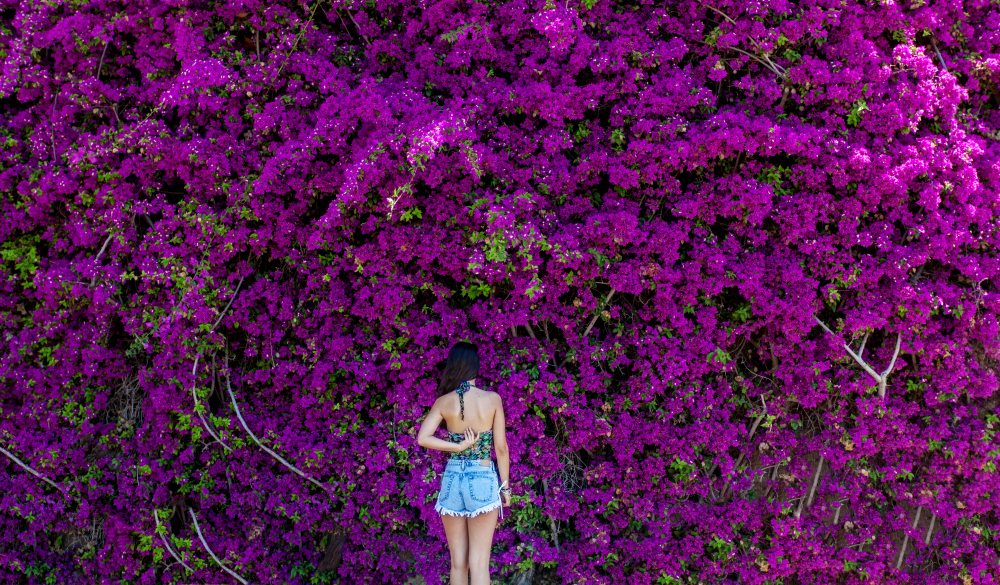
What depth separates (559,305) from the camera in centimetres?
472

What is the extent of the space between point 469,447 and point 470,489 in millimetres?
215

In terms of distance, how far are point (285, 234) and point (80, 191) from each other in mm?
1602

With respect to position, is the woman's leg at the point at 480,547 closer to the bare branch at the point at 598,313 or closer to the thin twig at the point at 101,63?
the bare branch at the point at 598,313

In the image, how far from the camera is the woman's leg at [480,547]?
3846mm

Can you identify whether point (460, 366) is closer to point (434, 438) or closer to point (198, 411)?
point (434, 438)

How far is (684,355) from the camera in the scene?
4.69 meters

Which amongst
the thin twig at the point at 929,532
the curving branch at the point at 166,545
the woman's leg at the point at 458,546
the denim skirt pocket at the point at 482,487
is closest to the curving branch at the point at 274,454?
the curving branch at the point at 166,545

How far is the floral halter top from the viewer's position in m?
3.79

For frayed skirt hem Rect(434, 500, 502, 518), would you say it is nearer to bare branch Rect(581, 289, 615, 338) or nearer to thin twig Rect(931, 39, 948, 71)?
bare branch Rect(581, 289, 615, 338)

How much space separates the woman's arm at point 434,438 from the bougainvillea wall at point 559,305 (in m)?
0.85

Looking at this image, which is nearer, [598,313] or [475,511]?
[475,511]

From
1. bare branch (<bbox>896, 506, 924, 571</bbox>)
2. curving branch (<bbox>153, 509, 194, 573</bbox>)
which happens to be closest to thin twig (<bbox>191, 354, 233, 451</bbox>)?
curving branch (<bbox>153, 509, 194, 573</bbox>)

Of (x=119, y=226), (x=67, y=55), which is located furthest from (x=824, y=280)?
(x=67, y=55)

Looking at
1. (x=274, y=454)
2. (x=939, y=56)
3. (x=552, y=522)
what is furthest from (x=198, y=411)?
(x=939, y=56)
